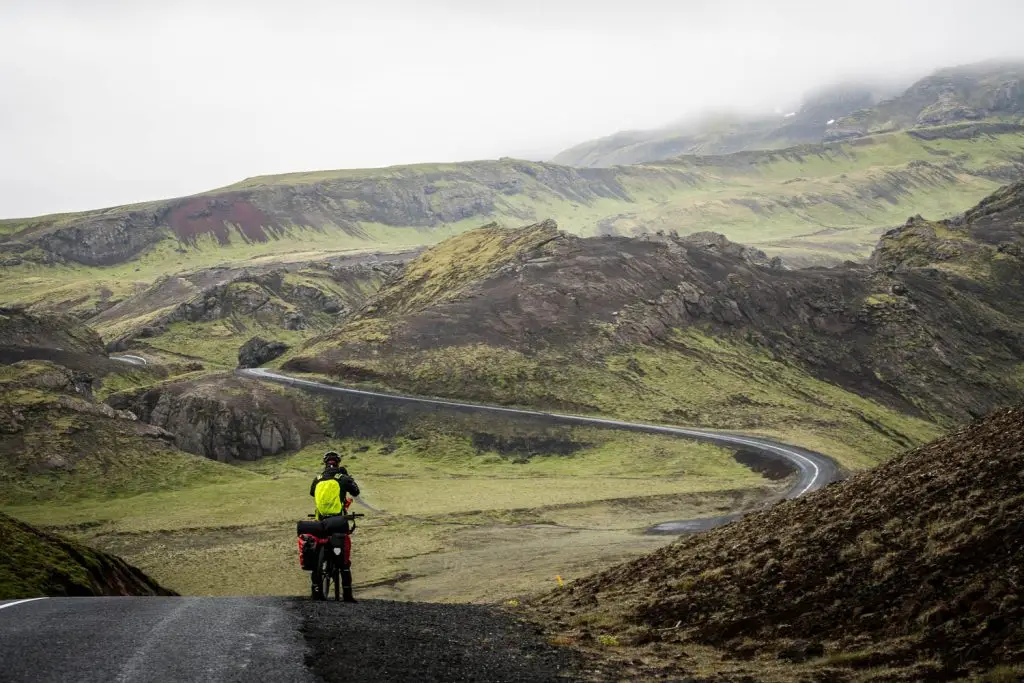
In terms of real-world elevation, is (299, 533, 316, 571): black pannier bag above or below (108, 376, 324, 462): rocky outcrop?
above

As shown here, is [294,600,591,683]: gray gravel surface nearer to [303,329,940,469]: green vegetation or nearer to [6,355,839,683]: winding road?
[6,355,839,683]: winding road

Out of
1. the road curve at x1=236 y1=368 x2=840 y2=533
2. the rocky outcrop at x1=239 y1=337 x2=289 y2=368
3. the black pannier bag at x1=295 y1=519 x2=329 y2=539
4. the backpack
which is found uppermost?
the backpack

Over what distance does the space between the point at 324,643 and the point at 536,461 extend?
81.6m

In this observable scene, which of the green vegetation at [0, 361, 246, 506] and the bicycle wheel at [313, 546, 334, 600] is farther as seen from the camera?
the green vegetation at [0, 361, 246, 506]

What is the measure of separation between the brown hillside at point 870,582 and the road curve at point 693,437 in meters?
28.2

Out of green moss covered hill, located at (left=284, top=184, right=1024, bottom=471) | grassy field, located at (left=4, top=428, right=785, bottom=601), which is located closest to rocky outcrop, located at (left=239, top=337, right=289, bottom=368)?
green moss covered hill, located at (left=284, top=184, right=1024, bottom=471)

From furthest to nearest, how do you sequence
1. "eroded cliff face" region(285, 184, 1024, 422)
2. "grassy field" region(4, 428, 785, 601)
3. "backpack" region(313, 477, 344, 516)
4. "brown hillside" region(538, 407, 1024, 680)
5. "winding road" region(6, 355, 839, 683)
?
"eroded cliff face" region(285, 184, 1024, 422) < "grassy field" region(4, 428, 785, 601) < "backpack" region(313, 477, 344, 516) < "brown hillside" region(538, 407, 1024, 680) < "winding road" region(6, 355, 839, 683)

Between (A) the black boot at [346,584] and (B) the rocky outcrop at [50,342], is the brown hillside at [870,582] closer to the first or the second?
(A) the black boot at [346,584]

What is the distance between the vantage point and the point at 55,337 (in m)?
132

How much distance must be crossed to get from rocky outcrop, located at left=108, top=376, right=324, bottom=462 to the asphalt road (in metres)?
86.6

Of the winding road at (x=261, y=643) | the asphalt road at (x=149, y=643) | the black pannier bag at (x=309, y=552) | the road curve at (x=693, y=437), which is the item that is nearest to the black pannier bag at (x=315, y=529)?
the black pannier bag at (x=309, y=552)

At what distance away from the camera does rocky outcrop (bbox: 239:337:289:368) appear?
147000mm

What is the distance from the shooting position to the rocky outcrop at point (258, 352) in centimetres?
14700

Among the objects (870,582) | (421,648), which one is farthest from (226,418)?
(870,582)
